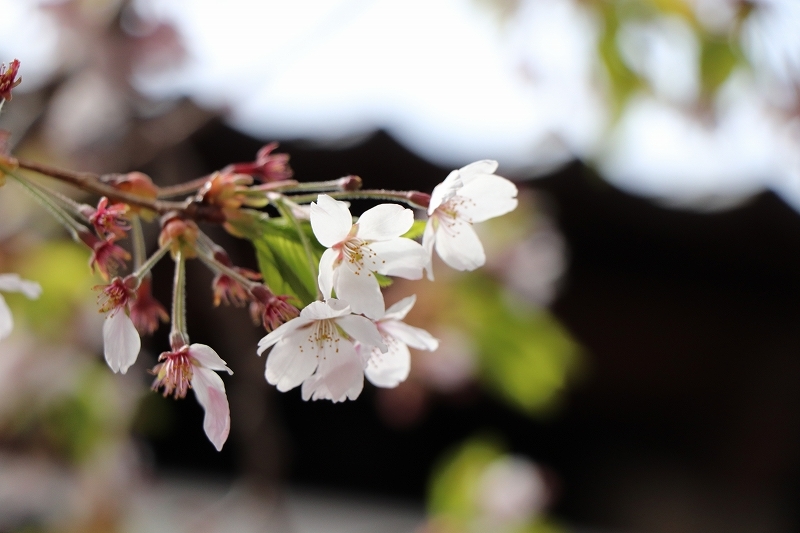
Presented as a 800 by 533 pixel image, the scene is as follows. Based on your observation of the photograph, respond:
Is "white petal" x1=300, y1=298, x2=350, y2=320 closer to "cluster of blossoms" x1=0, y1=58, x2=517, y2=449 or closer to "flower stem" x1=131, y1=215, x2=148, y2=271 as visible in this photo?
"cluster of blossoms" x1=0, y1=58, x2=517, y2=449

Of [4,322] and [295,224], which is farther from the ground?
[295,224]

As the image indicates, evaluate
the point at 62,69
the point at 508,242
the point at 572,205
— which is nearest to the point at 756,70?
the point at 508,242

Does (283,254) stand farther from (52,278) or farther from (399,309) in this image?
(52,278)

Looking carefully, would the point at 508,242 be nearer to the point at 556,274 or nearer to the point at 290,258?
the point at 556,274

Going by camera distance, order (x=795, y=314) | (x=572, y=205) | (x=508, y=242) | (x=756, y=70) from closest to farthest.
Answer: (x=756, y=70), (x=508, y=242), (x=572, y=205), (x=795, y=314)

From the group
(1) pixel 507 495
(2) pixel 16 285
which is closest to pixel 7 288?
(2) pixel 16 285

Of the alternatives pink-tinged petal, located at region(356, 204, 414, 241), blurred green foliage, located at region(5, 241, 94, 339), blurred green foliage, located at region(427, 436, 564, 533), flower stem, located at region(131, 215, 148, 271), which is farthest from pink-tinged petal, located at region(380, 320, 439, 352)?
blurred green foliage, located at region(427, 436, 564, 533)

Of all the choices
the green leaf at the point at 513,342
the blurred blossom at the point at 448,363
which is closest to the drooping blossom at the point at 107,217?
the green leaf at the point at 513,342
